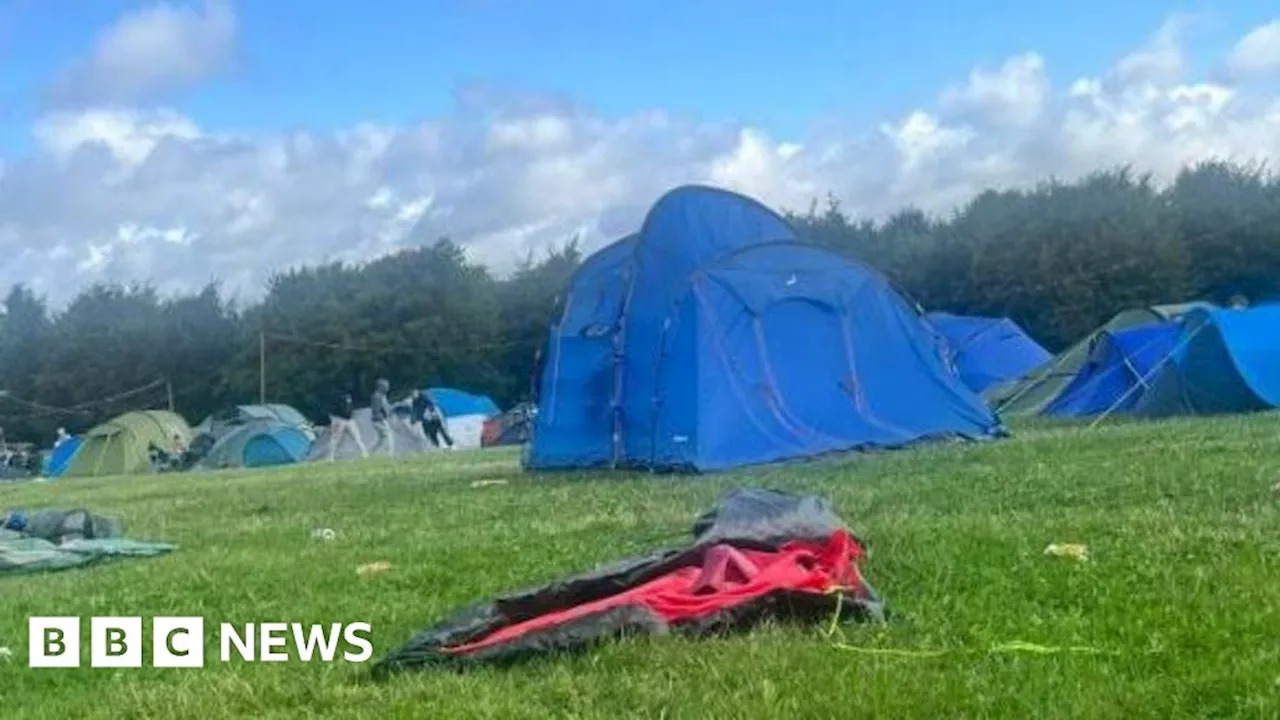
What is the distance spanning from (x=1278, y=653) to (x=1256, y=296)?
47962mm

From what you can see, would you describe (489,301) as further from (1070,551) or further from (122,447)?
(1070,551)

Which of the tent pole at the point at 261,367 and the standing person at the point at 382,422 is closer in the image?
the standing person at the point at 382,422

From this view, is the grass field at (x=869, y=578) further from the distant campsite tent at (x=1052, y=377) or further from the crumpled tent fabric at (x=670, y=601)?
the distant campsite tent at (x=1052, y=377)

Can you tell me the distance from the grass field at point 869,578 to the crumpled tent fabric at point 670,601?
0.40ft

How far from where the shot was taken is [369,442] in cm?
3416

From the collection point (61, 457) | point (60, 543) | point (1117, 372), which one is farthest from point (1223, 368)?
point (61, 457)

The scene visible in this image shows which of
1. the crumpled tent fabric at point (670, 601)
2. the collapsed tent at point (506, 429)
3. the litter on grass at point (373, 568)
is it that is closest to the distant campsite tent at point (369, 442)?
the collapsed tent at point (506, 429)

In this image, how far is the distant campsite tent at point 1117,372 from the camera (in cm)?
1964

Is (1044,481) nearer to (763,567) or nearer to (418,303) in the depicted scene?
(763,567)

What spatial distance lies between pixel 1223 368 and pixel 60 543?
518 inches

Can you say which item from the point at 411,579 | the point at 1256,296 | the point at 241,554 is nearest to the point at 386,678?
the point at 411,579

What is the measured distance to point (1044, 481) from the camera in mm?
9422

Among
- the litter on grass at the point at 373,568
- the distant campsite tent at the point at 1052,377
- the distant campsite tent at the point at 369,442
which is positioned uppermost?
the distant campsite tent at the point at 1052,377

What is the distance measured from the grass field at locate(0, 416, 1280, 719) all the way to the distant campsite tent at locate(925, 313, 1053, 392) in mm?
16449
